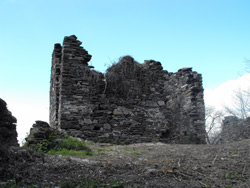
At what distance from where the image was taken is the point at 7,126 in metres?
4.74

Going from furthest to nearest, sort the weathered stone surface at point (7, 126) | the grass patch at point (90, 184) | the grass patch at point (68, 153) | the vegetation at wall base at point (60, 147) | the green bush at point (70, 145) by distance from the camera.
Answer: the green bush at point (70, 145) < the vegetation at wall base at point (60, 147) < the grass patch at point (68, 153) < the weathered stone surface at point (7, 126) < the grass patch at point (90, 184)

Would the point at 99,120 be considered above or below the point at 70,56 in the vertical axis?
below

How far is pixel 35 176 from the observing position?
3.75 meters

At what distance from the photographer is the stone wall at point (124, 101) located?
8586mm

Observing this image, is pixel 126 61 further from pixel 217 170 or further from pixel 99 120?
pixel 217 170

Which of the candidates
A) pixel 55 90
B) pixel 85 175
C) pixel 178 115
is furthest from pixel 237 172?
A: pixel 55 90

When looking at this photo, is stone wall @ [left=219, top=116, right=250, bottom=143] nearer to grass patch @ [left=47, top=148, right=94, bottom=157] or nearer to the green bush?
the green bush

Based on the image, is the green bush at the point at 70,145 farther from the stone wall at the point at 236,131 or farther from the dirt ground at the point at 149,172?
the stone wall at the point at 236,131

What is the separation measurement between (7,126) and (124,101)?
5002mm

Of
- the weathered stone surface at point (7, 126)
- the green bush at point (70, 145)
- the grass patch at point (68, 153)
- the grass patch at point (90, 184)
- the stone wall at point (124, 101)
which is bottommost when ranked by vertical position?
the grass patch at point (90, 184)

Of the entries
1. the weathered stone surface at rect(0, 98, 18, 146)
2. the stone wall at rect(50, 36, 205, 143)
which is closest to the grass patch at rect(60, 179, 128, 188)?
the weathered stone surface at rect(0, 98, 18, 146)

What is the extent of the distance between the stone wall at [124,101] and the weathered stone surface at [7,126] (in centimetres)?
344

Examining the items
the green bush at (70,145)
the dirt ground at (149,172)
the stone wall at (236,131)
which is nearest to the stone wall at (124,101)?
the green bush at (70,145)

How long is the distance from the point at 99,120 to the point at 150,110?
200 cm
